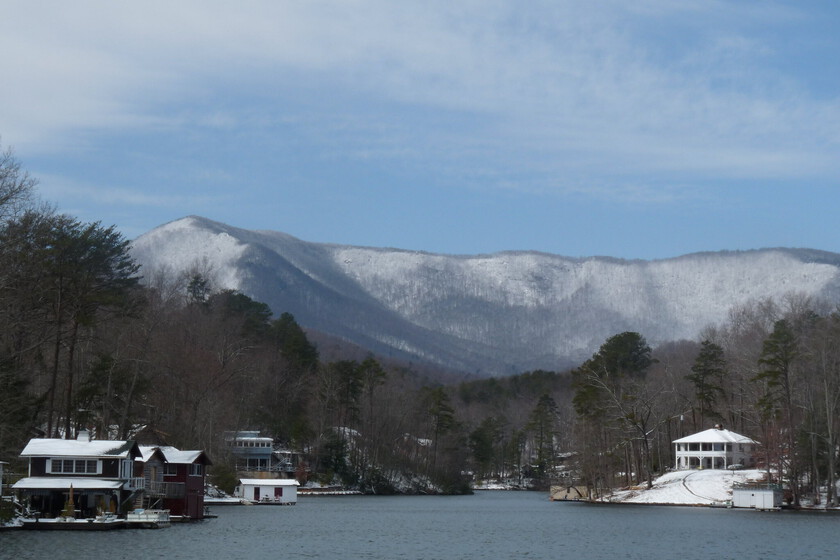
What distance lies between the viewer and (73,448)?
64.6 m

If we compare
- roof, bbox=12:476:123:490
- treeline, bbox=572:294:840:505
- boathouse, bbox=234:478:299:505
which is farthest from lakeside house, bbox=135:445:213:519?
treeline, bbox=572:294:840:505

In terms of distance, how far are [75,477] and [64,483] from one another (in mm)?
1064

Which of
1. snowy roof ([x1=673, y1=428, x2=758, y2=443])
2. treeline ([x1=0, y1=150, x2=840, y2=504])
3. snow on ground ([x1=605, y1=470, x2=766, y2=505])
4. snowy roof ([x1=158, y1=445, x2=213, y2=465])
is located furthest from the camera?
snowy roof ([x1=673, y1=428, x2=758, y2=443])

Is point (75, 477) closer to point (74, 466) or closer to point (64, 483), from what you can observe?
point (74, 466)

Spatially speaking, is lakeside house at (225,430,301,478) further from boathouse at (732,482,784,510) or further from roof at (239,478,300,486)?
boathouse at (732,482,784,510)

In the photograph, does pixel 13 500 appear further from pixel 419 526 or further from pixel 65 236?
pixel 419 526

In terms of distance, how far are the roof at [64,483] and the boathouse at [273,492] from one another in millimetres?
41417

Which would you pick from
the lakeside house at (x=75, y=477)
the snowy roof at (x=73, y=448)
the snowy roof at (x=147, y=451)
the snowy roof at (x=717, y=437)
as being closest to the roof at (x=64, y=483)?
the lakeside house at (x=75, y=477)

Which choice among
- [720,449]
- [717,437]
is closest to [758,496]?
[720,449]

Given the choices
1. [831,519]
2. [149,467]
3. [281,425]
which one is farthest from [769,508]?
[281,425]

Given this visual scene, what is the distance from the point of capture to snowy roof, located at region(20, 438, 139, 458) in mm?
63750

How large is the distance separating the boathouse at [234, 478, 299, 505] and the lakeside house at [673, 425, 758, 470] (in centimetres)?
4012

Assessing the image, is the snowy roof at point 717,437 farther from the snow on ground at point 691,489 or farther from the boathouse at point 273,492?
the boathouse at point 273,492

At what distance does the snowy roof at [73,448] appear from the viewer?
63.8 metres
